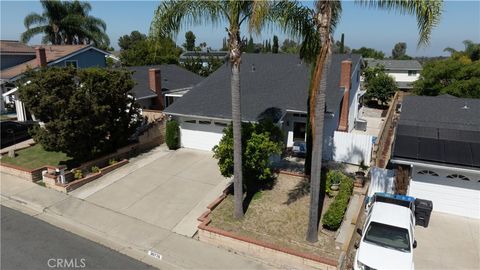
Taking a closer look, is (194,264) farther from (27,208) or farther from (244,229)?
(27,208)

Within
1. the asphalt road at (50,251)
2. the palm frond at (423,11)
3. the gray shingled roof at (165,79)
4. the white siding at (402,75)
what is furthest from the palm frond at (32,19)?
the white siding at (402,75)

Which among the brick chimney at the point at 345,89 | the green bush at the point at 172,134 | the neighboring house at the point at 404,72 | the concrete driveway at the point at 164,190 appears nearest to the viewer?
the concrete driveway at the point at 164,190

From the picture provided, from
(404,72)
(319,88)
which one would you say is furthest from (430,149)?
(404,72)

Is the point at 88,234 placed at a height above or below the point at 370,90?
below

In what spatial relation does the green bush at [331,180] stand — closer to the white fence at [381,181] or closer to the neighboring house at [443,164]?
the white fence at [381,181]

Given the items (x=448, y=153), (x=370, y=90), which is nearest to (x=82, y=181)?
(x=448, y=153)
